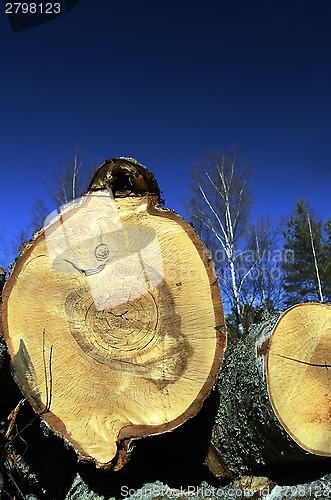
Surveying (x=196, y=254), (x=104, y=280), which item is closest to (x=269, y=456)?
(x=196, y=254)

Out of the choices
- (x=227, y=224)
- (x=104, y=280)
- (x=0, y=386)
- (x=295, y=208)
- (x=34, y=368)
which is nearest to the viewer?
(x=34, y=368)

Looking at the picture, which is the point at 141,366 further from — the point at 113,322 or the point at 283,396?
the point at 283,396

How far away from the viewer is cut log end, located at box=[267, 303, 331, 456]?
5.69 ft

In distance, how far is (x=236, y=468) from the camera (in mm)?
1989

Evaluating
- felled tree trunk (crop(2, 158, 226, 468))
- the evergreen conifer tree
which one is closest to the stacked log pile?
felled tree trunk (crop(2, 158, 226, 468))

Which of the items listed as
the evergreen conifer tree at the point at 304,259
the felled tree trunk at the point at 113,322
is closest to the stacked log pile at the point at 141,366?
the felled tree trunk at the point at 113,322

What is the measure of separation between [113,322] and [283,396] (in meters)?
1.02

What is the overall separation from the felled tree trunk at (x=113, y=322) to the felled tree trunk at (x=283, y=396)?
28cm

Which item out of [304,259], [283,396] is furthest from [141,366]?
[304,259]

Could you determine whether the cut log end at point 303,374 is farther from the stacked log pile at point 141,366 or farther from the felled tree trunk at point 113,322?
the felled tree trunk at point 113,322

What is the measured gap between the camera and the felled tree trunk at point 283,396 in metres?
1.73

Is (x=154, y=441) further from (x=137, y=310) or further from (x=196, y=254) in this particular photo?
(x=196, y=254)

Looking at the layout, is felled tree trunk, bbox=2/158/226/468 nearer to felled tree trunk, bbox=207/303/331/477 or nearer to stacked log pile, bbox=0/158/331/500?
stacked log pile, bbox=0/158/331/500

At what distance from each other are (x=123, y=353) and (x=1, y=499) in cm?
113
